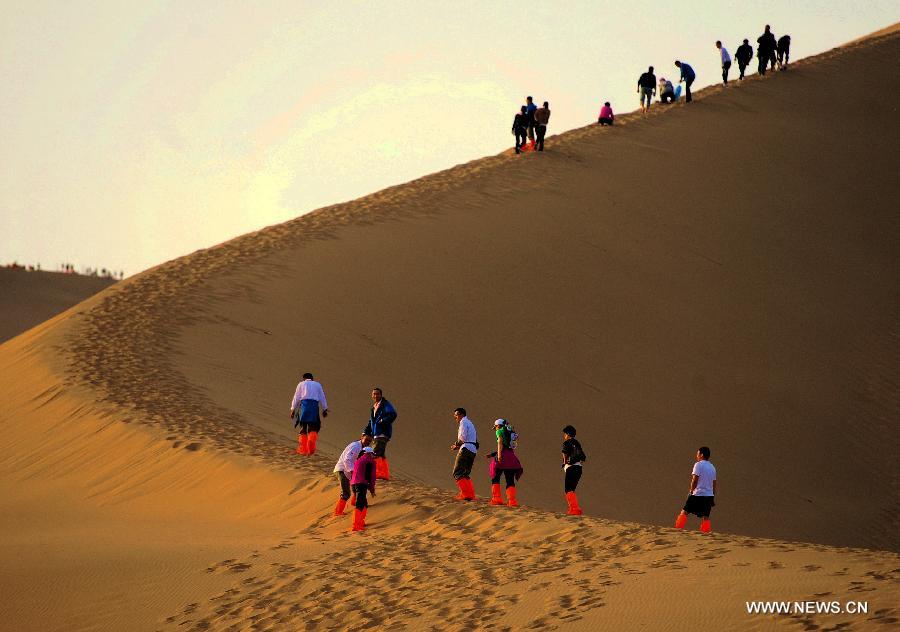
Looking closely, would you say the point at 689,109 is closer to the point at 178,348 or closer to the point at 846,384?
the point at 846,384

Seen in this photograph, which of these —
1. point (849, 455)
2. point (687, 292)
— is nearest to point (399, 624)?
point (849, 455)

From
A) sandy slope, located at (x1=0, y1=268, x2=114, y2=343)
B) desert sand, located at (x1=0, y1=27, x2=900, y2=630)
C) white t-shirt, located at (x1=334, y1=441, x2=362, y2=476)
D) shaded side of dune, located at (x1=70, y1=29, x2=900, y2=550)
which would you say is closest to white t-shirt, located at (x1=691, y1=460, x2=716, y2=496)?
desert sand, located at (x1=0, y1=27, x2=900, y2=630)

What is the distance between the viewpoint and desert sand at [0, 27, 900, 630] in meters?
10.9

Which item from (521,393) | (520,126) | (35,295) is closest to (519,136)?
(520,126)

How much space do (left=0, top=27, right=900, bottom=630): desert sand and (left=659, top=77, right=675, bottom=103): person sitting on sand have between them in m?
1.56

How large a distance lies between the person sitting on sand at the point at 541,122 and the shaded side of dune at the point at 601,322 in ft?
3.31

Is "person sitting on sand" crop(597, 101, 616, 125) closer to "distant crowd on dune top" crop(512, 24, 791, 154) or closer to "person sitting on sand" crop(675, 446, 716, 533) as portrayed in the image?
"distant crowd on dune top" crop(512, 24, 791, 154)

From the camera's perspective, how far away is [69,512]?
52.2ft

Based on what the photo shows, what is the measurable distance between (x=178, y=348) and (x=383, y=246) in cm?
717

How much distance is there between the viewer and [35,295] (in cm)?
6025

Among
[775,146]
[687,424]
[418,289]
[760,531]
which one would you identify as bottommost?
[760,531]

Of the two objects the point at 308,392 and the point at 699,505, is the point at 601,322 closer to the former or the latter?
the point at 308,392

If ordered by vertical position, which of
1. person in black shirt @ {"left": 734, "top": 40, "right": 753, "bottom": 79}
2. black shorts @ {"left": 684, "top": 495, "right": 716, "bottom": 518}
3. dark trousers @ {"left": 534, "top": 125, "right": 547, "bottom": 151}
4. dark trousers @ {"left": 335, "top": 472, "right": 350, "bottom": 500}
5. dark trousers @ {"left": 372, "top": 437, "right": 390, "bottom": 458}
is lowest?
black shorts @ {"left": 684, "top": 495, "right": 716, "bottom": 518}

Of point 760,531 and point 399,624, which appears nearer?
point 399,624
